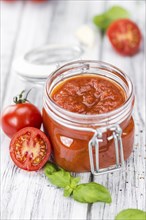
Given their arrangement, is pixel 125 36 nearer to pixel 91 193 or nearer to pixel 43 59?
pixel 43 59

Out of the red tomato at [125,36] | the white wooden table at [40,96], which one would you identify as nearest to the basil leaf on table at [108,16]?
the white wooden table at [40,96]

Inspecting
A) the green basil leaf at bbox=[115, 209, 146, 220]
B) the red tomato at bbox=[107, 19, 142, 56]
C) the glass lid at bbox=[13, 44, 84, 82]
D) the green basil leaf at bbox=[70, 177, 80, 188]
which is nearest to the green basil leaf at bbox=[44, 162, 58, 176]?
the green basil leaf at bbox=[70, 177, 80, 188]

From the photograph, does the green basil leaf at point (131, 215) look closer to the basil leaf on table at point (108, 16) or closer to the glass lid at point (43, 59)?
the glass lid at point (43, 59)

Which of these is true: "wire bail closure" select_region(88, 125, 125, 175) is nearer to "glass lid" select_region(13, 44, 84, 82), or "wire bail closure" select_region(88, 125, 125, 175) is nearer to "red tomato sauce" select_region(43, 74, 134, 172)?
"red tomato sauce" select_region(43, 74, 134, 172)

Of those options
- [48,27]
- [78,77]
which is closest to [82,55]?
[48,27]

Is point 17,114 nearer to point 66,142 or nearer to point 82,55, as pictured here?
point 66,142

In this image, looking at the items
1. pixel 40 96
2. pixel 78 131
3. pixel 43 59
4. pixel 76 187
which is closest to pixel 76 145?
pixel 78 131
